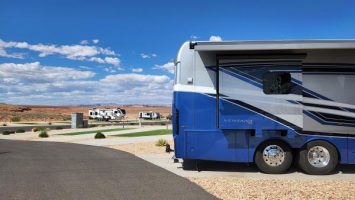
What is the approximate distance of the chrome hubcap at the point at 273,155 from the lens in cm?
1136

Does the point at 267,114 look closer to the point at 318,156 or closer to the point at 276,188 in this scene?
the point at 318,156

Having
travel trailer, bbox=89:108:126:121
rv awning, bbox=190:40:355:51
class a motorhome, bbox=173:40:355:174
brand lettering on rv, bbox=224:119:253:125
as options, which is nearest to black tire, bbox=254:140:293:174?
class a motorhome, bbox=173:40:355:174

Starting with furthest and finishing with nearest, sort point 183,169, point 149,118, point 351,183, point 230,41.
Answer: point 149,118, point 183,169, point 230,41, point 351,183

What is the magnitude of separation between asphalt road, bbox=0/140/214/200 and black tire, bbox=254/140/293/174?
2.26 meters

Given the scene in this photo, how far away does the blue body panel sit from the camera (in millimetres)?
11148

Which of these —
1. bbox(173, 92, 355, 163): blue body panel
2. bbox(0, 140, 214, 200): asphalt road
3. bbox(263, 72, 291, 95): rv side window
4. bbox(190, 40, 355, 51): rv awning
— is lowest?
bbox(0, 140, 214, 200): asphalt road

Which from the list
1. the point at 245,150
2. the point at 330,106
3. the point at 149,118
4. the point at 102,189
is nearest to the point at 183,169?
the point at 245,150

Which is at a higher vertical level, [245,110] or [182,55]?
[182,55]

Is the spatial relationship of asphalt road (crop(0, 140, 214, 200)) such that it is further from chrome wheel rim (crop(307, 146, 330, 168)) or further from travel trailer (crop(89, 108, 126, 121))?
travel trailer (crop(89, 108, 126, 121))

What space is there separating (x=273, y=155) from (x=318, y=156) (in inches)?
45.8

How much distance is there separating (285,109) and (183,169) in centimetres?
329

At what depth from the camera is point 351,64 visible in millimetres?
11234

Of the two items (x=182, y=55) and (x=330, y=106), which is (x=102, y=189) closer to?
(x=182, y=55)

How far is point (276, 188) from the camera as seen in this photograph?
9.25 metres
